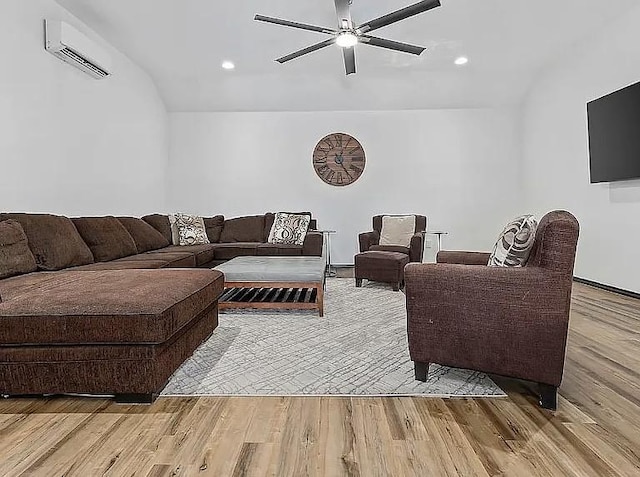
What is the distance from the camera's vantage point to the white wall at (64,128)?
3.68 metres

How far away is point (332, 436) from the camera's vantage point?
5.74ft

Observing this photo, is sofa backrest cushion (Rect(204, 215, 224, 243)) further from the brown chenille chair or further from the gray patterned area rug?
the gray patterned area rug

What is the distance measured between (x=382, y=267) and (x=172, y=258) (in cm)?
230

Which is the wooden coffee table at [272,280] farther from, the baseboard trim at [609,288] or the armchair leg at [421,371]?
the baseboard trim at [609,288]

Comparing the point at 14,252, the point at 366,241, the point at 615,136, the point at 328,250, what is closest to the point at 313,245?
the point at 366,241

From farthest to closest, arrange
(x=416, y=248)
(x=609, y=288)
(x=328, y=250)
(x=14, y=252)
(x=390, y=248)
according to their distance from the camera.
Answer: (x=328, y=250) < (x=390, y=248) < (x=416, y=248) < (x=609, y=288) < (x=14, y=252)

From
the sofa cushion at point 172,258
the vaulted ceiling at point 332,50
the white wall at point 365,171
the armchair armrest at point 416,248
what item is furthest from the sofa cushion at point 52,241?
the white wall at point 365,171

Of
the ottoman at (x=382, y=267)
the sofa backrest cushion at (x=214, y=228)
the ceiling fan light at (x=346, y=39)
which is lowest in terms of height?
the ottoman at (x=382, y=267)

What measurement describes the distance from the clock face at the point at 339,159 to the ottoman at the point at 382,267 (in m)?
2.24

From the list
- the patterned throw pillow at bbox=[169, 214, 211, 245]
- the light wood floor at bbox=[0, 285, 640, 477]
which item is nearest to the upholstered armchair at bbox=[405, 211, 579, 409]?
the light wood floor at bbox=[0, 285, 640, 477]

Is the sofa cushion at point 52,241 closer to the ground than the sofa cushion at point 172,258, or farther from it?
farther from it

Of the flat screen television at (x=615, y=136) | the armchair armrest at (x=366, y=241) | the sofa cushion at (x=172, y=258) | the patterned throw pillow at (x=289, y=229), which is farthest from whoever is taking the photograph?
the patterned throw pillow at (x=289, y=229)

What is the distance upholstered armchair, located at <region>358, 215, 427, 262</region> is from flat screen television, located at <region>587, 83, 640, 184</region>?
2022 mm

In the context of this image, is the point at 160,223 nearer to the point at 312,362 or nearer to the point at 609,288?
the point at 312,362
